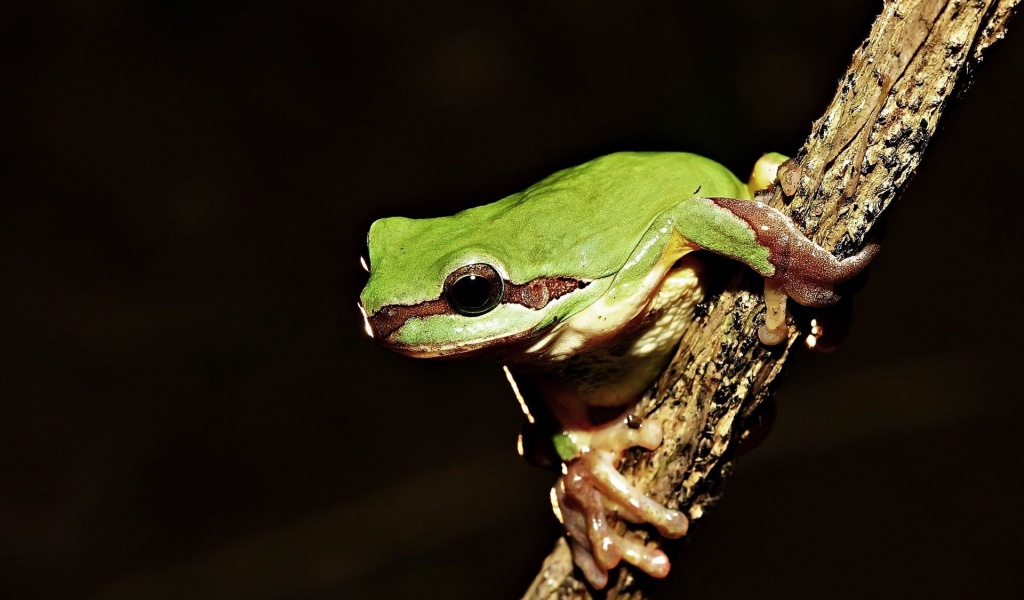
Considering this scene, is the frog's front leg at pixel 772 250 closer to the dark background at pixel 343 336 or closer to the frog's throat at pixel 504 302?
the frog's throat at pixel 504 302

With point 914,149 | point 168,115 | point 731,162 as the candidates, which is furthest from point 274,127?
point 914,149

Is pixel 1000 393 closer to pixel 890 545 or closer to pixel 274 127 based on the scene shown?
pixel 890 545

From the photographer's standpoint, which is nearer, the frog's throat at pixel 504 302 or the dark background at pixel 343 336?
the frog's throat at pixel 504 302

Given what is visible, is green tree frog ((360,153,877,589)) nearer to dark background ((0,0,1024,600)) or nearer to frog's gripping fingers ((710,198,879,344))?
frog's gripping fingers ((710,198,879,344))

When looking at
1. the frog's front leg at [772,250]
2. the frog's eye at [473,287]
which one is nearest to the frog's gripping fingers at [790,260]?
the frog's front leg at [772,250]

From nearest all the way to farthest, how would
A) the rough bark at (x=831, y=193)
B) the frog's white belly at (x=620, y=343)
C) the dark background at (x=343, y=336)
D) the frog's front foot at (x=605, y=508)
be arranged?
the rough bark at (x=831, y=193) < the frog's white belly at (x=620, y=343) < the frog's front foot at (x=605, y=508) < the dark background at (x=343, y=336)

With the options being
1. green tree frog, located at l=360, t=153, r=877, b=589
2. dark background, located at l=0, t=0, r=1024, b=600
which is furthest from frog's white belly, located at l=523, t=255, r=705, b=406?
dark background, located at l=0, t=0, r=1024, b=600

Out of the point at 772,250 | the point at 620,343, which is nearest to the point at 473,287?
the point at 620,343

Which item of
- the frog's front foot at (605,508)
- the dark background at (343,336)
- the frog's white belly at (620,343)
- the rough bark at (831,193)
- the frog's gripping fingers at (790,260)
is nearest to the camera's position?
the rough bark at (831,193)
